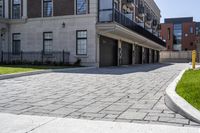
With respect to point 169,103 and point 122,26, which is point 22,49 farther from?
point 169,103

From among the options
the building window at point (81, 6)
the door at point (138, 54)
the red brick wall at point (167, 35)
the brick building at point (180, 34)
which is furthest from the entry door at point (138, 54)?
the red brick wall at point (167, 35)

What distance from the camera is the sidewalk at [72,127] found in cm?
474

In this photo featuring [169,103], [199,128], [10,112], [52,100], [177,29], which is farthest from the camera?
[177,29]

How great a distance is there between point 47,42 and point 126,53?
1163 cm

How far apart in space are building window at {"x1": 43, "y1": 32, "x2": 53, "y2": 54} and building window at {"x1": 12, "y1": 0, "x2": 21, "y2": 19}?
12.5 feet

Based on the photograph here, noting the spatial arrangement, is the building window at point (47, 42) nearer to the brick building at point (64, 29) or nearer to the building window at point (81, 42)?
the brick building at point (64, 29)

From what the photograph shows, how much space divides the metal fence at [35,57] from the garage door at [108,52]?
10.5 feet

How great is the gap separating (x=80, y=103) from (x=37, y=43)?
20.3 metres

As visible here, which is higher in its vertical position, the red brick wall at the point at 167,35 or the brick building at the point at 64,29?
the red brick wall at the point at 167,35

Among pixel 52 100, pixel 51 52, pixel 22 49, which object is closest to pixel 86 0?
pixel 51 52

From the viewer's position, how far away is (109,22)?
923 inches

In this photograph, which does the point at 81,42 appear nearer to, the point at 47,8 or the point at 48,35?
the point at 48,35

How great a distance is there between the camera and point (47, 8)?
26656mm

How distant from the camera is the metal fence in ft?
82.7
